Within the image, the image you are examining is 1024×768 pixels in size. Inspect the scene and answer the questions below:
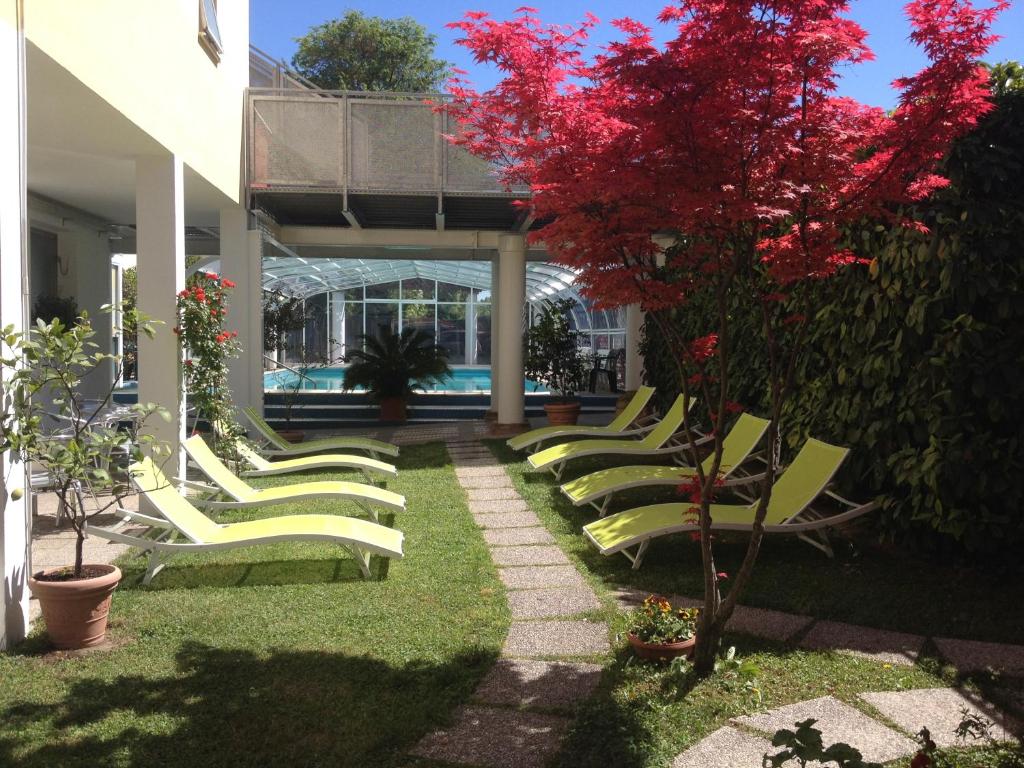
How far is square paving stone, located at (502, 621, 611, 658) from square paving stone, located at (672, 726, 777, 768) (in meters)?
1.02

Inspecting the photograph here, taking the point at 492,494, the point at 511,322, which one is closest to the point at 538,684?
the point at 492,494

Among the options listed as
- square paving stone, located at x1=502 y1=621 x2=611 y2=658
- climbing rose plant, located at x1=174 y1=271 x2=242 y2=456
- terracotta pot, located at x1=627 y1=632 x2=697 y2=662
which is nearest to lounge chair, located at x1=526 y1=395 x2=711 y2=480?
climbing rose plant, located at x1=174 y1=271 x2=242 y2=456

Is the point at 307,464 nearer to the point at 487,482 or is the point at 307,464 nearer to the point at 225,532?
the point at 487,482

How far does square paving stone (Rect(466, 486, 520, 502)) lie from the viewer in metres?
8.63

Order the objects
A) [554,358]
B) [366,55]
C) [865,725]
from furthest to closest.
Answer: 1. [366,55]
2. [554,358]
3. [865,725]

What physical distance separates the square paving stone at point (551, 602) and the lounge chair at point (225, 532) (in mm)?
913

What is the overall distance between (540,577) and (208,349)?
4125 millimetres

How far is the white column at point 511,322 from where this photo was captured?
44.6ft

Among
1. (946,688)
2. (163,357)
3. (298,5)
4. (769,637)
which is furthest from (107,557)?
(298,5)

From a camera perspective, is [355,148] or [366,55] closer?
[355,148]

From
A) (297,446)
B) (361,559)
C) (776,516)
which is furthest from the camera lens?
(297,446)

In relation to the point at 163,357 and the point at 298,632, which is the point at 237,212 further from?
the point at 298,632

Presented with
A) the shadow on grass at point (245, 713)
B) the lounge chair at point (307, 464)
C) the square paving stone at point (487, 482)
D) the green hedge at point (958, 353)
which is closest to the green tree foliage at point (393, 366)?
the square paving stone at point (487, 482)

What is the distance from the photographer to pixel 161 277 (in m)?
7.88
